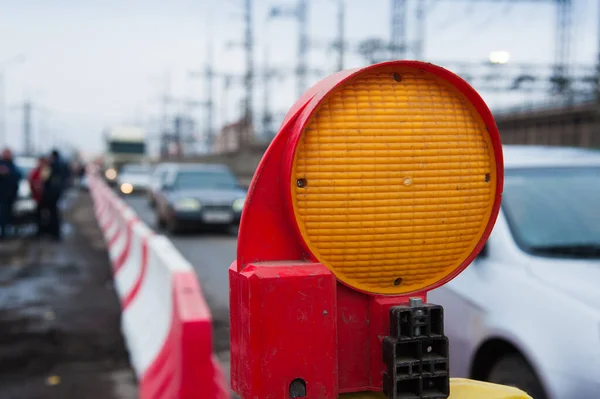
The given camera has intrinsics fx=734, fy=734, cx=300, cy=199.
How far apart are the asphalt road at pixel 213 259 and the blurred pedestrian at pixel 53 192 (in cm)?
238

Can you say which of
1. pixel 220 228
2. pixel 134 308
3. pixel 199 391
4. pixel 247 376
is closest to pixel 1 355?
pixel 134 308

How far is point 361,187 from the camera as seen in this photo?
1.47 meters

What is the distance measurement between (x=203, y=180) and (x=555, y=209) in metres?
14.1

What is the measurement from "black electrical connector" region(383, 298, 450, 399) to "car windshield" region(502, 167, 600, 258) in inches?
88.9

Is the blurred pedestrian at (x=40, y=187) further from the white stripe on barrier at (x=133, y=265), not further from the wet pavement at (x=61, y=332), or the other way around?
the white stripe on barrier at (x=133, y=265)

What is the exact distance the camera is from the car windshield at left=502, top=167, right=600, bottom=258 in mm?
3689

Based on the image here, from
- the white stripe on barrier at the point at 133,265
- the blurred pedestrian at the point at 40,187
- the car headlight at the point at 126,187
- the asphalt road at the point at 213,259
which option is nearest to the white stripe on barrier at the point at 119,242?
the white stripe on barrier at the point at 133,265

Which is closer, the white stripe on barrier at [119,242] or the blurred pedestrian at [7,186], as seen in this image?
the white stripe on barrier at [119,242]

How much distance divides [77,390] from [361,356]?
375 cm

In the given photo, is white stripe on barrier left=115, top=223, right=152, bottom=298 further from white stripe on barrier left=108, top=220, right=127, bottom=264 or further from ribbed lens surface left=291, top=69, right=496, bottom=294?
ribbed lens surface left=291, top=69, right=496, bottom=294

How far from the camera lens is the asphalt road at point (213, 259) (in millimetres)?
8081

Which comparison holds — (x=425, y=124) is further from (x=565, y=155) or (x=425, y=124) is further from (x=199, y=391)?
(x=565, y=155)

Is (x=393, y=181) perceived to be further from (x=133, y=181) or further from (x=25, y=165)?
(x=133, y=181)

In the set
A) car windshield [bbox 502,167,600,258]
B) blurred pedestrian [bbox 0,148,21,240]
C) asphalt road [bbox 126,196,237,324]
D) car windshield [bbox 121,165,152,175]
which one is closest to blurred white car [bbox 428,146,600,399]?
car windshield [bbox 502,167,600,258]
